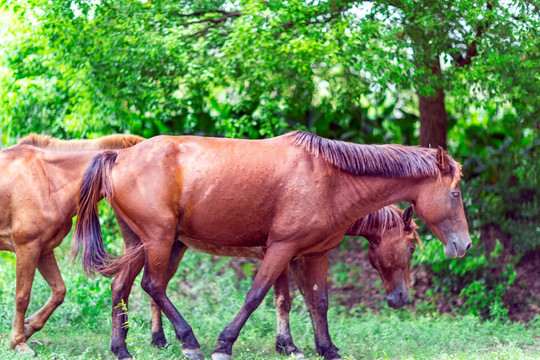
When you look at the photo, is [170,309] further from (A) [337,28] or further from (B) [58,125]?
(B) [58,125]

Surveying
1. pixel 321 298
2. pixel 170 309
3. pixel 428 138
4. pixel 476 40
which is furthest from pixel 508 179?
pixel 170 309

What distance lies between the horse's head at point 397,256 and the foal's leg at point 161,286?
208 cm

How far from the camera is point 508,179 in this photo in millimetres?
9406

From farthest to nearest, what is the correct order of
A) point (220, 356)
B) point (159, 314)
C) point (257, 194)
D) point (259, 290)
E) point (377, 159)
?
point (159, 314) < point (377, 159) < point (257, 194) < point (259, 290) < point (220, 356)

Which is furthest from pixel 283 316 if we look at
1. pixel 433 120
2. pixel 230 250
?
pixel 433 120

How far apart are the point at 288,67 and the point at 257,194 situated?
2.64 meters

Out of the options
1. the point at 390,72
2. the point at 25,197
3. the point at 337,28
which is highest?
the point at 337,28

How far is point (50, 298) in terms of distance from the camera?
19.7 feet

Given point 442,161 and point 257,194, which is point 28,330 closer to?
point 257,194

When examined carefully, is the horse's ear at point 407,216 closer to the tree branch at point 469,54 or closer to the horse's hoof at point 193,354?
the tree branch at point 469,54

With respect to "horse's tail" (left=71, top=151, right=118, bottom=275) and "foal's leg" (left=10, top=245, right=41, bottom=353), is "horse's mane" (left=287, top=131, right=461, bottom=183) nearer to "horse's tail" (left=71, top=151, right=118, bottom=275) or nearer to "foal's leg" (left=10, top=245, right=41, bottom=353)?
"horse's tail" (left=71, top=151, right=118, bottom=275)

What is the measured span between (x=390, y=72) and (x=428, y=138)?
8.16ft

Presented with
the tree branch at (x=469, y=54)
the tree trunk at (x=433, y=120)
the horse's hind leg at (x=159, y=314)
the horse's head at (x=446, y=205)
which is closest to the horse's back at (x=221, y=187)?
the horse's head at (x=446, y=205)

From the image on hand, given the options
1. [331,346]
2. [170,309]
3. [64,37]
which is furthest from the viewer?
[64,37]
